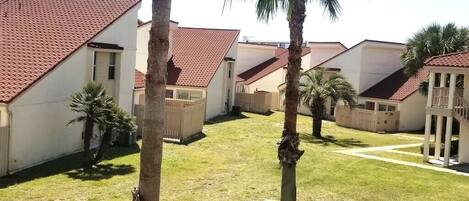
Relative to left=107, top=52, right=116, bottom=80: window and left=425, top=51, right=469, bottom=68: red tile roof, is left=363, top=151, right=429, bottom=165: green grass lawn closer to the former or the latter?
left=425, top=51, right=469, bottom=68: red tile roof

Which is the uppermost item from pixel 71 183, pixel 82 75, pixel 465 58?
pixel 465 58

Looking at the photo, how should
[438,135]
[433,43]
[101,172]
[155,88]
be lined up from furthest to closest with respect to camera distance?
[433,43] → [438,135] → [101,172] → [155,88]

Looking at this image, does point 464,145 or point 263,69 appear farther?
point 263,69

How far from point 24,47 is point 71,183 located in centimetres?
732

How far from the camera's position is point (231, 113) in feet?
149

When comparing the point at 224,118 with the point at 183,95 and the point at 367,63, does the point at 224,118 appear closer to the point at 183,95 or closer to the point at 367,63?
the point at 183,95

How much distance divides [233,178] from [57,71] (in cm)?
836

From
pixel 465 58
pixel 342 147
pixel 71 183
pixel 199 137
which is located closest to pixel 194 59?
pixel 199 137

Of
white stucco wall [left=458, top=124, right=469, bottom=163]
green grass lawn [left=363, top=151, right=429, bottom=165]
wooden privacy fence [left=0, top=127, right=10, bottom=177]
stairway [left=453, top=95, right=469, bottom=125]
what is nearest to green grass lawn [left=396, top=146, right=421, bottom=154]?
green grass lawn [left=363, top=151, right=429, bottom=165]

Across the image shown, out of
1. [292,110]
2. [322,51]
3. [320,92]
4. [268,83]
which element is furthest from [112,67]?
[322,51]

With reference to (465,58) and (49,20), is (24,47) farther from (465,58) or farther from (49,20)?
(465,58)

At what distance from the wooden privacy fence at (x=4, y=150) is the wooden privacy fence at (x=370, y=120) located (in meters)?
27.3

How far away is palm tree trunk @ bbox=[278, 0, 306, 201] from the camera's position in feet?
46.5

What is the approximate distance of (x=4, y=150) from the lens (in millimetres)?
18734
